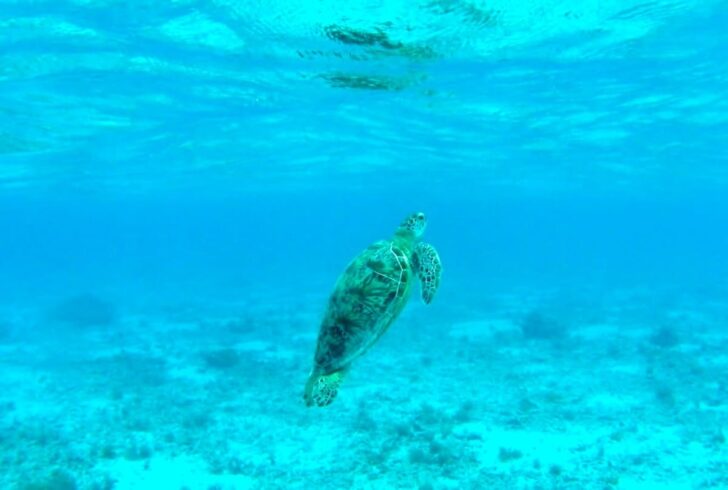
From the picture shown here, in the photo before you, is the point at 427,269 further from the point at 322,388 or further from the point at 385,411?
the point at 385,411

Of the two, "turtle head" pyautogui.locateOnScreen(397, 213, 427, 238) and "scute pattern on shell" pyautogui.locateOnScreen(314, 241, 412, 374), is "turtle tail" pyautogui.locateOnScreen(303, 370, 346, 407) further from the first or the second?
"turtle head" pyautogui.locateOnScreen(397, 213, 427, 238)

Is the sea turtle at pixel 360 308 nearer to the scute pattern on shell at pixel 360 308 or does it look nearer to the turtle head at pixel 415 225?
the scute pattern on shell at pixel 360 308

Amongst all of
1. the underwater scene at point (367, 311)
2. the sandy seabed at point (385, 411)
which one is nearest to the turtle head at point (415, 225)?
the underwater scene at point (367, 311)

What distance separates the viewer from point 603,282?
152 feet

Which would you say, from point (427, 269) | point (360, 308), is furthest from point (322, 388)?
point (427, 269)

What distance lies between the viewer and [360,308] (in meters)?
5.43

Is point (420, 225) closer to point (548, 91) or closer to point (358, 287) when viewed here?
point (358, 287)

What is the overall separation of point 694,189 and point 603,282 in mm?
22181

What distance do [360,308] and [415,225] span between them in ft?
5.10

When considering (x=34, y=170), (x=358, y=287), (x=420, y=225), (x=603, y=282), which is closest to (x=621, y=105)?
(x=420, y=225)

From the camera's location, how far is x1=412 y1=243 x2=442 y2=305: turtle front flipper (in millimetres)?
5688

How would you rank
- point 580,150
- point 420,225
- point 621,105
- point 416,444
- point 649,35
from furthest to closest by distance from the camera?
point 580,150, point 621,105, point 649,35, point 416,444, point 420,225

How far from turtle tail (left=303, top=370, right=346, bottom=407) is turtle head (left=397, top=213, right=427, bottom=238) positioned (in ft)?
5.96

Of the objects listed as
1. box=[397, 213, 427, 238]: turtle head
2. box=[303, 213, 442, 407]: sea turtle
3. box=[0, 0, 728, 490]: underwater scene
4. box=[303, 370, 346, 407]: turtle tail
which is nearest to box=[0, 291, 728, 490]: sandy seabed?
box=[0, 0, 728, 490]: underwater scene
